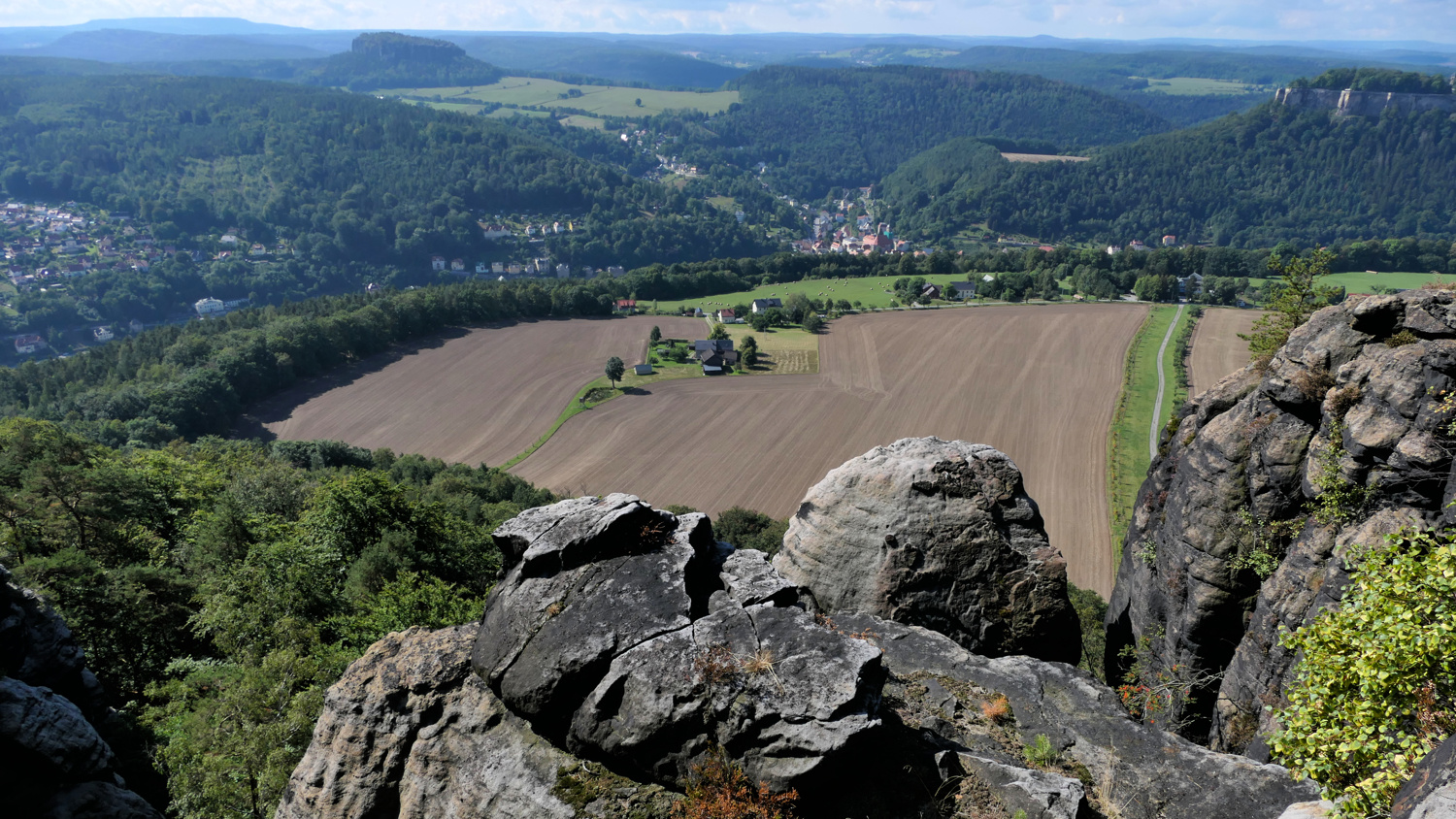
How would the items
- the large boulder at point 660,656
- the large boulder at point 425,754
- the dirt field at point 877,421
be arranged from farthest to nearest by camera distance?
the dirt field at point 877,421 < the large boulder at point 425,754 < the large boulder at point 660,656

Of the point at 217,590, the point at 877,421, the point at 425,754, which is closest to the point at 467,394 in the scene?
the point at 877,421

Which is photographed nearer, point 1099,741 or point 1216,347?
point 1099,741

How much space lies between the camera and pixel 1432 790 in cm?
852

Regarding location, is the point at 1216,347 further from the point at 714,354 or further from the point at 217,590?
the point at 217,590

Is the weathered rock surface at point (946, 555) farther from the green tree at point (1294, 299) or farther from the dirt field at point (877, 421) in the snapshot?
the dirt field at point (877, 421)

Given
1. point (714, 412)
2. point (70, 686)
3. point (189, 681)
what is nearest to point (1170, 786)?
point (189, 681)

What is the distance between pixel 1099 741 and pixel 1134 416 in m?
73.5

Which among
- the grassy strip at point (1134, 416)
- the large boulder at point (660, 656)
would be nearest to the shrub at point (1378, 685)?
the large boulder at point (660, 656)

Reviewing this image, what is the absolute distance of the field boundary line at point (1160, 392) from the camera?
71.1 meters

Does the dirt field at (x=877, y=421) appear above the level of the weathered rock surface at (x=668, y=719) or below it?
below

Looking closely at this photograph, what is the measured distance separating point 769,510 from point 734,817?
5236 cm

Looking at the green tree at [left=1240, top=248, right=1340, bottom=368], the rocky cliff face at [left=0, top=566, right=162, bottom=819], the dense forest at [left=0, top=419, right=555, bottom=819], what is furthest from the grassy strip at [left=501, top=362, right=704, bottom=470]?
the green tree at [left=1240, top=248, right=1340, bottom=368]

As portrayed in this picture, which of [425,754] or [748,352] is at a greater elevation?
[425,754]

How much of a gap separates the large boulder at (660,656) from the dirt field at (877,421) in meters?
45.7
